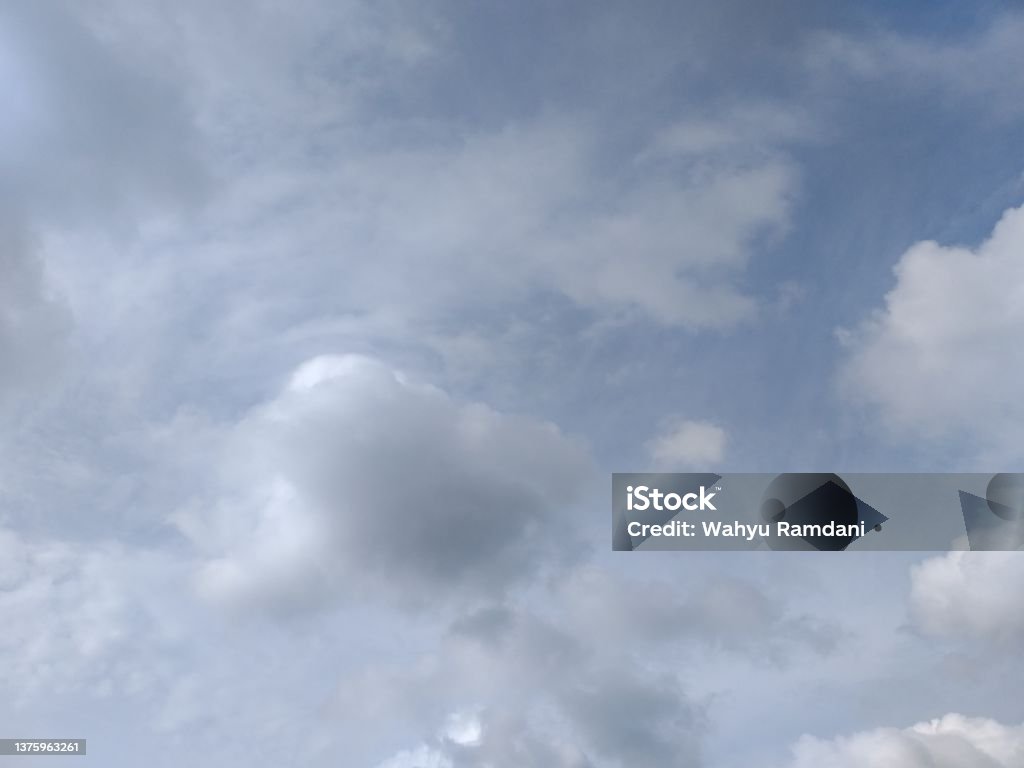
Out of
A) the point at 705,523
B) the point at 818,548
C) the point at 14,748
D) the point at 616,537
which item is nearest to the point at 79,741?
the point at 14,748

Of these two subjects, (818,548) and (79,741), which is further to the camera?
(79,741)

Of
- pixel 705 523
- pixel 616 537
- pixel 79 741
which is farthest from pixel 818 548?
pixel 79 741

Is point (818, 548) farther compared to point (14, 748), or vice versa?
point (14, 748)

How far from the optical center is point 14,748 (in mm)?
166125

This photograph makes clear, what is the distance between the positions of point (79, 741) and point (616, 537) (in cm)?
12215

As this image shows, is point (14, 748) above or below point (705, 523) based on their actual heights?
below

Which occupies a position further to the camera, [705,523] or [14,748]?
[14,748]

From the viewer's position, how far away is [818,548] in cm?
13988

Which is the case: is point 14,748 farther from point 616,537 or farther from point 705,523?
point 705,523

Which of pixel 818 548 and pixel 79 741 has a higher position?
pixel 818 548

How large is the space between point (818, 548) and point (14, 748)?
6264 inches

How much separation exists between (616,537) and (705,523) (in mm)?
14910

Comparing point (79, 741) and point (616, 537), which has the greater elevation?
point (616, 537)

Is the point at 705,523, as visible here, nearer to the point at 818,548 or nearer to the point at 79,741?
the point at 818,548
